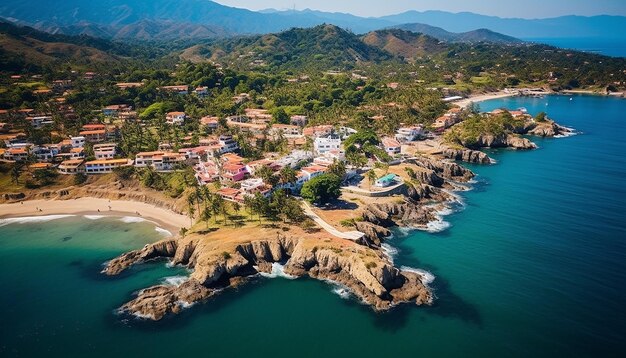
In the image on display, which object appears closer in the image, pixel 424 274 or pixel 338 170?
pixel 424 274

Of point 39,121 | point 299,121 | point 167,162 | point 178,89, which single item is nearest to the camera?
point 167,162

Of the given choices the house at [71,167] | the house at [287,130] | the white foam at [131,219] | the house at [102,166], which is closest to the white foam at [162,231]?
the white foam at [131,219]

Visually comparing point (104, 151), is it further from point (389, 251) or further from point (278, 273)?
point (389, 251)

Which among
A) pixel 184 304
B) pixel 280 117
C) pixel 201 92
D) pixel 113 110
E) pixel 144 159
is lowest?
pixel 184 304

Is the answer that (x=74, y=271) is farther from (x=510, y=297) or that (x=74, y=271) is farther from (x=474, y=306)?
(x=510, y=297)

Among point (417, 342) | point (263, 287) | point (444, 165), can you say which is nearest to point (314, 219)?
point (263, 287)

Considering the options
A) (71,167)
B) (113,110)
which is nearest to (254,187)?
(71,167)

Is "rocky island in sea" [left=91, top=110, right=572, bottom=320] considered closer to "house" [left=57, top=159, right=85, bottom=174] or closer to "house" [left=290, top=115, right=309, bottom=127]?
"house" [left=57, top=159, right=85, bottom=174]
